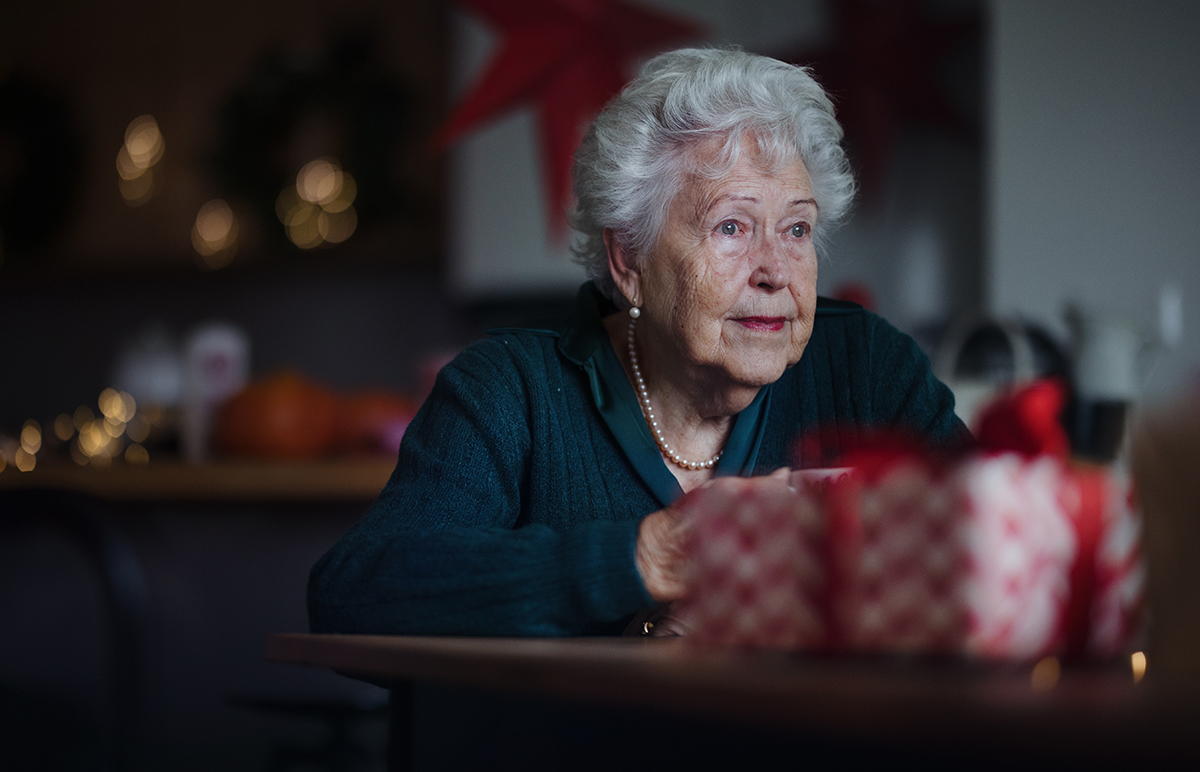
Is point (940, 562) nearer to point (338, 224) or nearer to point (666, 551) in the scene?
point (666, 551)

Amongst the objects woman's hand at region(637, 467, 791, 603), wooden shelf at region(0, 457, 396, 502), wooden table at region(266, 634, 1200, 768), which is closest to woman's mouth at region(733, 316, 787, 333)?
woman's hand at region(637, 467, 791, 603)

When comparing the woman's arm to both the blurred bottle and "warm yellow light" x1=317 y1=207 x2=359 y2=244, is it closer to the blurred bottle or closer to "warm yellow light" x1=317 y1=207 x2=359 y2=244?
the blurred bottle

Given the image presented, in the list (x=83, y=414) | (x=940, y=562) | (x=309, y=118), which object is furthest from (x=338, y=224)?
(x=940, y=562)

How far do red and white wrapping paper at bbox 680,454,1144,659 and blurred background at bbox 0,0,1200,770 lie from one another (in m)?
0.67

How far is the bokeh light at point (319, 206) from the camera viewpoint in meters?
3.41

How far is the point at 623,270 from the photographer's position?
1262 millimetres

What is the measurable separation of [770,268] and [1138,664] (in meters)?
0.63

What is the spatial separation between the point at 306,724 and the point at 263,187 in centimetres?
197

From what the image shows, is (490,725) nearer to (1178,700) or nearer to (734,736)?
(734,736)

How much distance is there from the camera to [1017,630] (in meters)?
0.53

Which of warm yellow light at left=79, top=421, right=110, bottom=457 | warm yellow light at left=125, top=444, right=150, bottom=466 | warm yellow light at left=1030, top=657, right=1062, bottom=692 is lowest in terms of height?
warm yellow light at left=125, top=444, right=150, bottom=466

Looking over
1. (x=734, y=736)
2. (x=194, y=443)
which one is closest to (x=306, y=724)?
(x=194, y=443)

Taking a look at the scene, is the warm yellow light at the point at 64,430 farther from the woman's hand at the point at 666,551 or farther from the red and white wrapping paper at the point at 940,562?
the red and white wrapping paper at the point at 940,562

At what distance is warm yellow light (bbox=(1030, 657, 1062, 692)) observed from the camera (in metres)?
0.47
